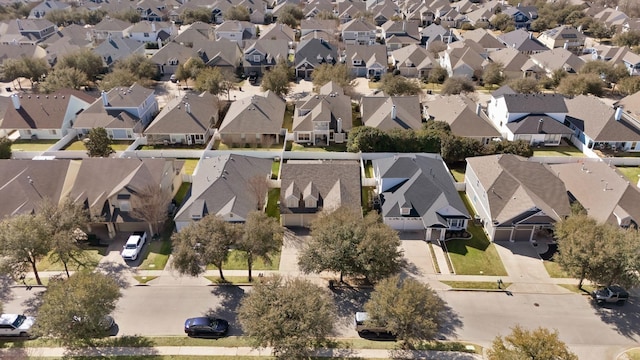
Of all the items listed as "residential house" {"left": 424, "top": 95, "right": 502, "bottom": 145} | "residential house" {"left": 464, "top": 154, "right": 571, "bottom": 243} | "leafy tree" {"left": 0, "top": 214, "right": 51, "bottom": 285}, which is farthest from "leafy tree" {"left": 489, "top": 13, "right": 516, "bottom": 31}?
"leafy tree" {"left": 0, "top": 214, "right": 51, "bottom": 285}

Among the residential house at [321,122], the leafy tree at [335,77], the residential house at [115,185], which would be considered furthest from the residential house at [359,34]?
the residential house at [115,185]

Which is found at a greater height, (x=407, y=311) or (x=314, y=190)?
(x=314, y=190)

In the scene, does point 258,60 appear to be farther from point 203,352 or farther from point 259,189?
point 203,352

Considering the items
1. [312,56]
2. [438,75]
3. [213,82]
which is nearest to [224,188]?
[213,82]

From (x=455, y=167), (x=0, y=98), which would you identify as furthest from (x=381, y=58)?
(x=0, y=98)

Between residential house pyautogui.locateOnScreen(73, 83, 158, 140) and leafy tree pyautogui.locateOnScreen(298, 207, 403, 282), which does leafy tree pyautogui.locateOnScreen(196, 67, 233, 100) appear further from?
leafy tree pyautogui.locateOnScreen(298, 207, 403, 282)

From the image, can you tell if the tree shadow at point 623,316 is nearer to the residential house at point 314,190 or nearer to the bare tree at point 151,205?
the residential house at point 314,190
